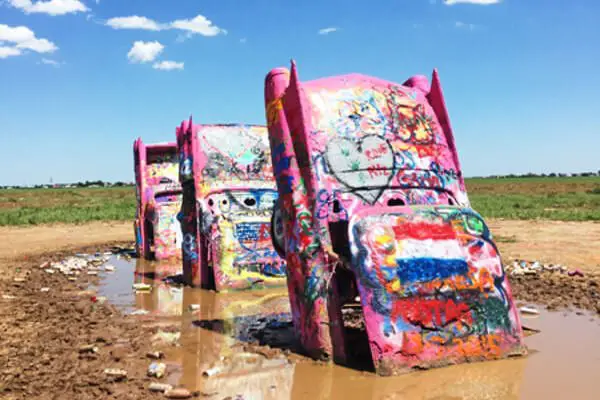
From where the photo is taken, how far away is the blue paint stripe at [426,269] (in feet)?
16.2

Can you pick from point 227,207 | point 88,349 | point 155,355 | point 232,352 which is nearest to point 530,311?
point 232,352

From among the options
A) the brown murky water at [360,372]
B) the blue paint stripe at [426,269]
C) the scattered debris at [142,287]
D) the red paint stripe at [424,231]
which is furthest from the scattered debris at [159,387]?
the scattered debris at [142,287]

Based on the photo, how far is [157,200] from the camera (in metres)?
13.6

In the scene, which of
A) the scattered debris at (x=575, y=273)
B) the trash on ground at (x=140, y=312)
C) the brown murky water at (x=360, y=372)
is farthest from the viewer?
the scattered debris at (x=575, y=273)

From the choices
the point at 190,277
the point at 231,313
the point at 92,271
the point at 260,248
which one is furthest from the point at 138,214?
the point at 231,313

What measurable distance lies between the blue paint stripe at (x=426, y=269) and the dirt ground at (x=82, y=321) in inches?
92.3

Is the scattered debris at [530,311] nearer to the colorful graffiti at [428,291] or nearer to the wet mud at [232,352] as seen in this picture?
the wet mud at [232,352]

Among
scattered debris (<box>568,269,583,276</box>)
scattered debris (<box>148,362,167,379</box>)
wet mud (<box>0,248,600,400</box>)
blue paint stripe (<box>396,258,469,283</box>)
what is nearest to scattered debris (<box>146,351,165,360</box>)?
wet mud (<box>0,248,600,400</box>)

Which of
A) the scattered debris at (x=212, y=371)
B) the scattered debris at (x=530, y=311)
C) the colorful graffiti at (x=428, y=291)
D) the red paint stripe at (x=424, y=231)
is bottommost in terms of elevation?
the scattered debris at (x=530, y=311)

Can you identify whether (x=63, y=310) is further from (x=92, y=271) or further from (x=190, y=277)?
(x=92, y=271)

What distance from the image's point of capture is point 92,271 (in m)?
12.4

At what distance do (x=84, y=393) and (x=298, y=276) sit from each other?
2.16 metres

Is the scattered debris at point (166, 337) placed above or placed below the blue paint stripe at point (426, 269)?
below

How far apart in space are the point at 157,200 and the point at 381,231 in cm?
949
